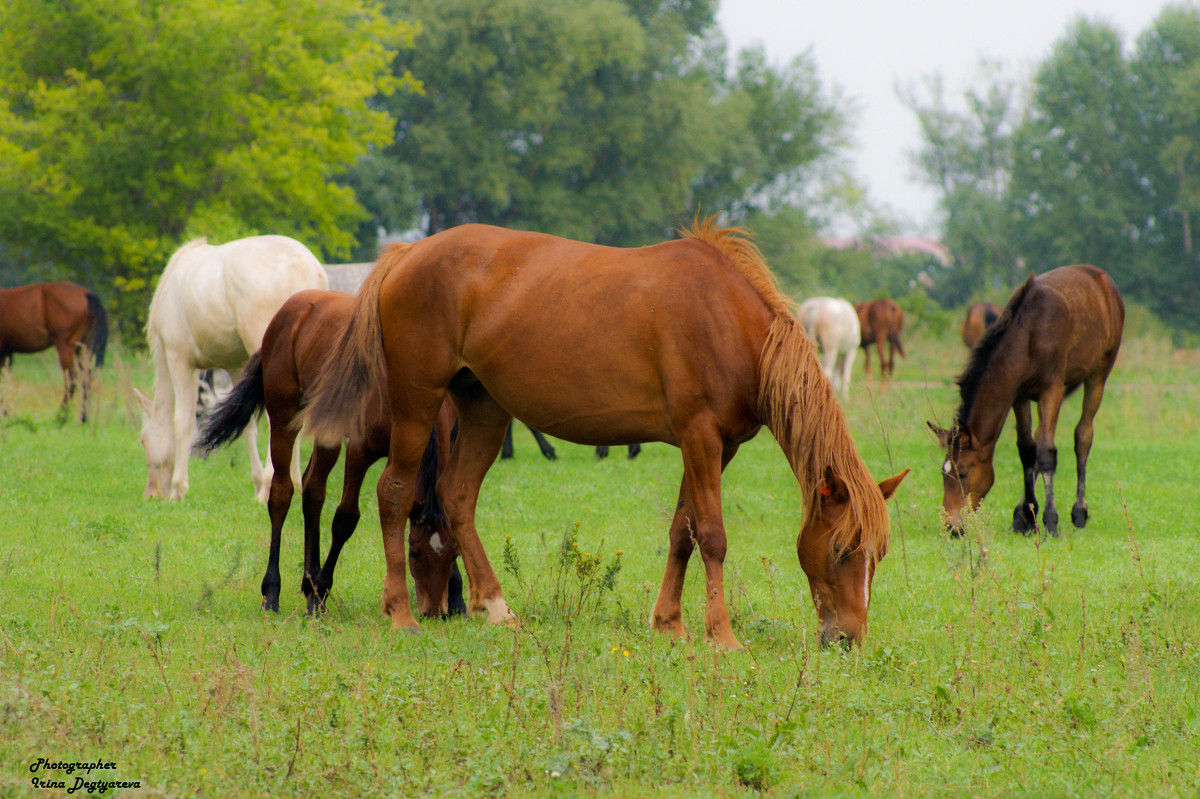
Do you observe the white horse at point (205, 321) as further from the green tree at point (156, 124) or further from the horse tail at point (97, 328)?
the green tree at point (156, 124)

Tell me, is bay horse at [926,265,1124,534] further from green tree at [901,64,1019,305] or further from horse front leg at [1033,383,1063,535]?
green tree at [901,64,1019,305]

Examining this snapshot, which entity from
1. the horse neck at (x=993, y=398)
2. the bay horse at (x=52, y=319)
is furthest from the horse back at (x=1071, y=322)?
the bay horse at (x=52, y=319)

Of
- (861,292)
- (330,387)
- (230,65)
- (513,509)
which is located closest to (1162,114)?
(861,292)

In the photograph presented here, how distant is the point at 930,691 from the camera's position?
4.15m

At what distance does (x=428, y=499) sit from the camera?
221 inches

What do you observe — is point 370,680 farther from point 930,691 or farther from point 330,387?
point 930,691

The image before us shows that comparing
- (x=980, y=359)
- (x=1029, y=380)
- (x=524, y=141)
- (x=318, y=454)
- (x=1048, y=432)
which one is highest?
(x=524, y=141)

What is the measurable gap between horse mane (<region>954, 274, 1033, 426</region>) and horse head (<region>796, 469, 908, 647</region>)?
393 cm

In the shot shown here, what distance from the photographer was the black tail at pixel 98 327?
55.0 feet

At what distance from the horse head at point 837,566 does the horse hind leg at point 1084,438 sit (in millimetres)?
4627

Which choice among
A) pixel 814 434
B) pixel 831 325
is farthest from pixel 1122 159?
pixel 814 434

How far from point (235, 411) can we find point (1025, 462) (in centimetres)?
606

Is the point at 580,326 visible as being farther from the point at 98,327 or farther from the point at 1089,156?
the point at 1089,156

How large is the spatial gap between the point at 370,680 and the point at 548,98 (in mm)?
36385
